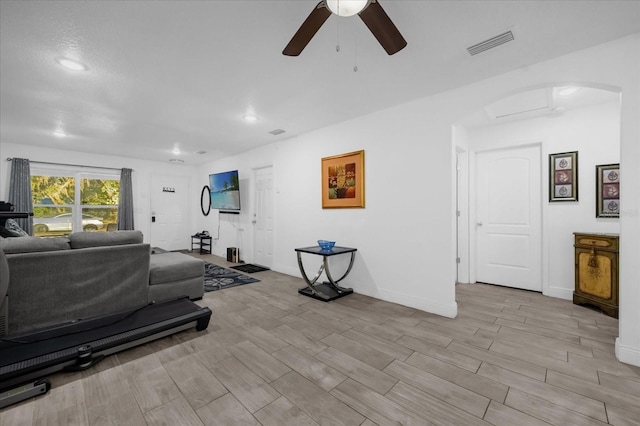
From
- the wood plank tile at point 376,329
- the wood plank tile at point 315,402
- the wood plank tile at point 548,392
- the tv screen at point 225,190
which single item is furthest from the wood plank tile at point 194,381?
the tv screen at point 225,190

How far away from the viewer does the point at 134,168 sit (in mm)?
6781

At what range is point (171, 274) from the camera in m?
3.12

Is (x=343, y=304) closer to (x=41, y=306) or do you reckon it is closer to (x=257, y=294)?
(x=257, y=294)

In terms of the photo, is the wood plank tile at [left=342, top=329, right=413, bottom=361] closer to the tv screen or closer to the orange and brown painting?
the orange and brown painting

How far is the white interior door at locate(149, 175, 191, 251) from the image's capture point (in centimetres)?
716

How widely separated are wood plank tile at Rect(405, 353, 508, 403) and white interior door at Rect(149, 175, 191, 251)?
7.12m

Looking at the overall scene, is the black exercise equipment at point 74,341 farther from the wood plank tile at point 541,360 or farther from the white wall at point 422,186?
the wood plank tile at point 541,360

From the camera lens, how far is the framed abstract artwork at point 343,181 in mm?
3811

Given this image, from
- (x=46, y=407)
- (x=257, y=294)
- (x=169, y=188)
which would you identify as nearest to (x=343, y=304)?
(x=257, y=294)

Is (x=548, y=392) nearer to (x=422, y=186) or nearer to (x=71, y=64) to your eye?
(x=422, y=186)

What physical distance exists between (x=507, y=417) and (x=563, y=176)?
3.40 meters

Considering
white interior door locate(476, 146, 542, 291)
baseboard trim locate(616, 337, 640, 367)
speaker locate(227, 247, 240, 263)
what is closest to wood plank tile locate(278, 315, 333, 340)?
baseboard trim locate(616, 337, 640, 367)

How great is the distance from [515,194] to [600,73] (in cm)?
212

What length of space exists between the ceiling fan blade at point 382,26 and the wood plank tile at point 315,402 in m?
2.19
